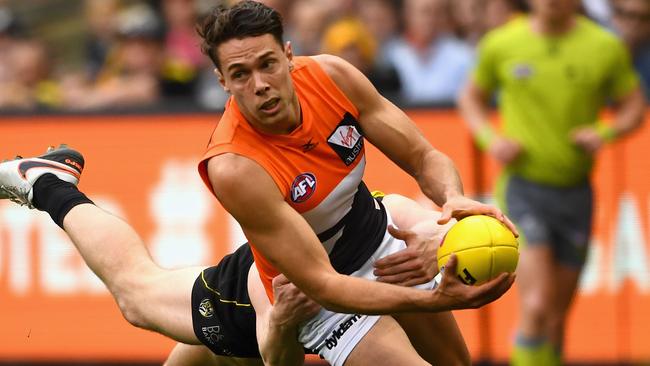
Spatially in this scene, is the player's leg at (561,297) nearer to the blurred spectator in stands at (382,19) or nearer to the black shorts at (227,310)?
the blurred spectator in stands at (382,19)

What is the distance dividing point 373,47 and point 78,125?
2.53m

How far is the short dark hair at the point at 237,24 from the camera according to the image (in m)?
6.50

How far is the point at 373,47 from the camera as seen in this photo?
1214 centimetres

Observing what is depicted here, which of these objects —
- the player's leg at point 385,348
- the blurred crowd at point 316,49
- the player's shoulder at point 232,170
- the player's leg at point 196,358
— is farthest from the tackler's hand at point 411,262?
the blurred crowd at point 316,49

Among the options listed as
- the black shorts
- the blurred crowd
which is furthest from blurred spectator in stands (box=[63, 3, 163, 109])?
the black shorts

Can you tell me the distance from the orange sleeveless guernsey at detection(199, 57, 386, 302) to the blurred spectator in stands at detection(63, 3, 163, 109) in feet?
16.2

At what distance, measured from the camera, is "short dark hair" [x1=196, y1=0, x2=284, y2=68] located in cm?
650

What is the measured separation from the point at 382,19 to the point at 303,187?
634cm

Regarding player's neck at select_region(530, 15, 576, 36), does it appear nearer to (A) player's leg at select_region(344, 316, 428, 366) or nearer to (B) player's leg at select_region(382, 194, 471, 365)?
(B) player's leg at select_region(382, 194, 471, 365)

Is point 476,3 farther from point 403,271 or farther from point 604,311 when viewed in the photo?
point 403,271

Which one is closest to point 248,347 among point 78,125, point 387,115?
point 387,115

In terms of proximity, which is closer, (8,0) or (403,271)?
(403,271)

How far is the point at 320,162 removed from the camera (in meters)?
6.82

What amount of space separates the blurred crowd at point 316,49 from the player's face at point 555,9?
3.49 feet
